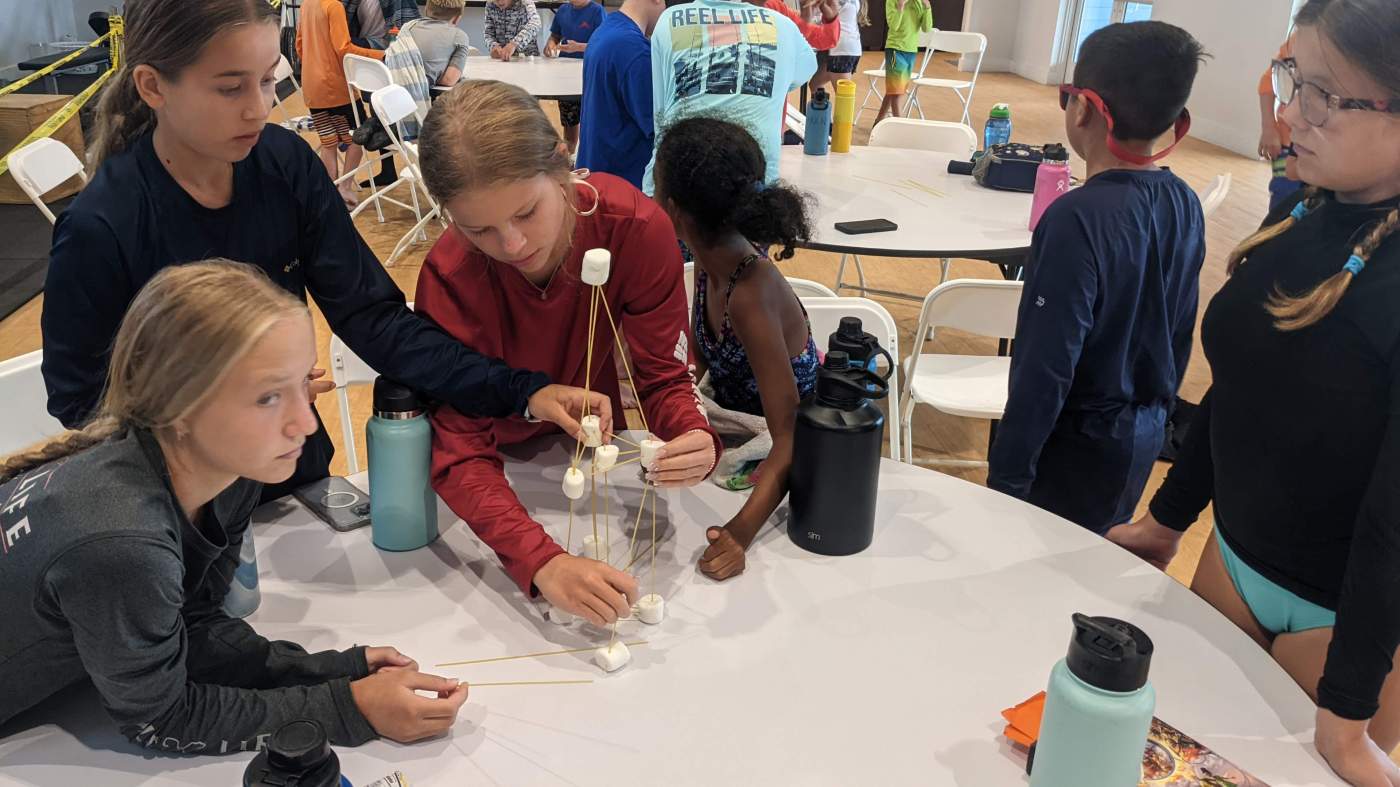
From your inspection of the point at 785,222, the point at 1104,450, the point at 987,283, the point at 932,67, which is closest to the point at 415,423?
the point at 785,222

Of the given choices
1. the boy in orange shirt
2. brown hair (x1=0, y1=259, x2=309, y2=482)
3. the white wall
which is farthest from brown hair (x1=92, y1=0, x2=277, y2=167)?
the white wall

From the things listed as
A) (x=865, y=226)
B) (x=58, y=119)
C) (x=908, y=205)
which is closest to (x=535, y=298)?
(x=865, y=226)

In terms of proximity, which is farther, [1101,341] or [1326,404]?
[1101,341]

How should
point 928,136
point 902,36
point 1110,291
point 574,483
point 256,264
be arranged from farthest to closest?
point 902,36, point 928,136, point 1110,291, point 256,264, point 574,483

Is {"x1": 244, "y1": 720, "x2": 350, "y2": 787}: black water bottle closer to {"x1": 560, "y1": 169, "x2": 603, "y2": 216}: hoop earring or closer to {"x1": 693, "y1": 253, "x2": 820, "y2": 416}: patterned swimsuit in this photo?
{"x1": 560, "y1": 169, "x2": 603, "y2": 216}: hoop earring

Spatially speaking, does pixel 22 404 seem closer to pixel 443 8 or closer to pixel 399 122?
pixel 399 122

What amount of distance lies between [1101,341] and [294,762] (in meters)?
1.60

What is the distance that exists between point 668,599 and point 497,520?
26 cm

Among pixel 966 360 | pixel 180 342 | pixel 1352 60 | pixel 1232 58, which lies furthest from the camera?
pixel 1232 58

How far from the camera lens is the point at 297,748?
0.92 m

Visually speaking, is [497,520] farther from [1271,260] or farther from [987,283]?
[987,283]

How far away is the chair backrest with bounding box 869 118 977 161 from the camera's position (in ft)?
14.9

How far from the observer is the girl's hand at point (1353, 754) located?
112 cm

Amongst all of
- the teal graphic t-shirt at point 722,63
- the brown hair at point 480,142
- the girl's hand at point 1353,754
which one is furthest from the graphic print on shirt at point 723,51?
the girl's hand at point 1353,754
